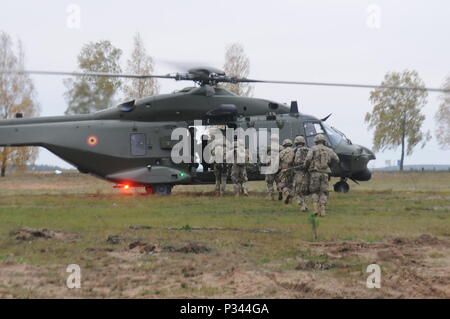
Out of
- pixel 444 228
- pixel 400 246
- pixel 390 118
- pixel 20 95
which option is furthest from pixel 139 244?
pixel 390 118

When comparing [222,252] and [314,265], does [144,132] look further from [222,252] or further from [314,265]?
[314,265]

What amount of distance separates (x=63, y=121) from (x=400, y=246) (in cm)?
1181

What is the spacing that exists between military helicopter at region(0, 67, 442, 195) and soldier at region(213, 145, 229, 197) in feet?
0.86

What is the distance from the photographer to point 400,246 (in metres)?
9.27

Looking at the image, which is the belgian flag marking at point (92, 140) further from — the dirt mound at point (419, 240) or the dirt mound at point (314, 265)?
the dirt mound at point (314, 265)

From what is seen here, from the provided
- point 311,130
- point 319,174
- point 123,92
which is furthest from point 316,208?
point 123,92

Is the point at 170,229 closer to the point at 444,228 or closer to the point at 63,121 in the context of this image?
the point at 444,228

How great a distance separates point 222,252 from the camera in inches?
337

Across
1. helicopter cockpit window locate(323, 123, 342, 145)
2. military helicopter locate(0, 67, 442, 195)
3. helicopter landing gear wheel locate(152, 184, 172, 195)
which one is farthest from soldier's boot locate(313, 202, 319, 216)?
helicopter cockpit window locate(323, 123, 342, 145)

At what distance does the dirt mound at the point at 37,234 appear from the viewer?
9.90m

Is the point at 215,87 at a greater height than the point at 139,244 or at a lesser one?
greater

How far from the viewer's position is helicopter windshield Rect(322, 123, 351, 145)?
19953 mm
